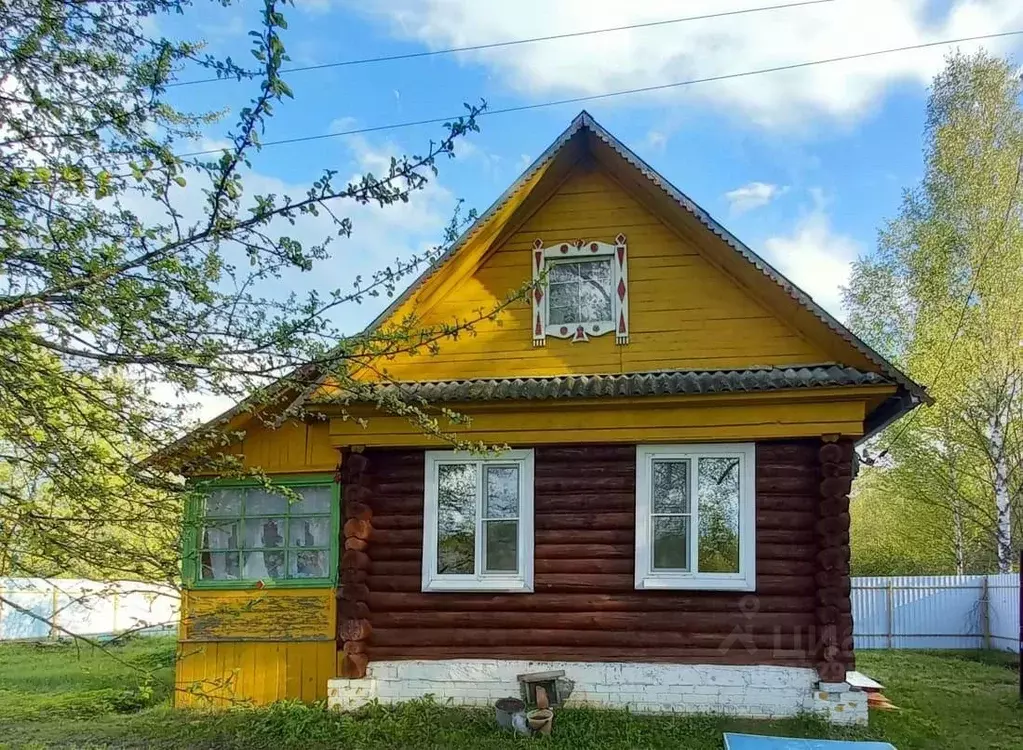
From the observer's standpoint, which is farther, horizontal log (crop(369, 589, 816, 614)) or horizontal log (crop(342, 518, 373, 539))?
horizontal log (crop(342, 518, 373, 539))

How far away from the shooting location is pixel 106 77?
4723 mm

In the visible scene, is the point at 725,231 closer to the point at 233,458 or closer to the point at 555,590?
the point at 555,590

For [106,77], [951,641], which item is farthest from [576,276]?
[951,641]

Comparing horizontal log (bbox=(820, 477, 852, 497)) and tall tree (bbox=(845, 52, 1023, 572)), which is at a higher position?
tall tree (bbox=(845, 52, 1023, 572))

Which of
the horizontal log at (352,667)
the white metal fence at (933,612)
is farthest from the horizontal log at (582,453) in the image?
the white metal fence at (933,612)

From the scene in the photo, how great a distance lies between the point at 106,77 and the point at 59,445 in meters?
2.19

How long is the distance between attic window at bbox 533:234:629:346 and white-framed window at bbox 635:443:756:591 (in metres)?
1.73

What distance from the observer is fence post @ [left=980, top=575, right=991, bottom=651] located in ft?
63.1

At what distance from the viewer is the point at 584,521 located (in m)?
9.72

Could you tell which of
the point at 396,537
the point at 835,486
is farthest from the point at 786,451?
the point at 396,537

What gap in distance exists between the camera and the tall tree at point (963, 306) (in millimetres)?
21469

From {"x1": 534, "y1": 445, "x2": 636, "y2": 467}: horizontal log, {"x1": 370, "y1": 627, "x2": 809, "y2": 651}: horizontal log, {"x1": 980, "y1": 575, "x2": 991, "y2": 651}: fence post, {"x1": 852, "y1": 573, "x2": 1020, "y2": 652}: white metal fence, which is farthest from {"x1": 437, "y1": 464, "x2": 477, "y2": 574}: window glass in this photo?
{"x1": 980, "y1": 575, "x2": 991, "y2": 651}: fence post

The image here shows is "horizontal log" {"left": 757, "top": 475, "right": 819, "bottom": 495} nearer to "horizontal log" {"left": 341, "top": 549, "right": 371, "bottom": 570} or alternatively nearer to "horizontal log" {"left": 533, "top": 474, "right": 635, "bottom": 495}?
"horizontal log" {"left": 533, "top": 474, "right": 635, "bottom": 495}

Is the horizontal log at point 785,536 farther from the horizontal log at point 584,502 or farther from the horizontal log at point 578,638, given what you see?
the horizontal log at point 584,502
